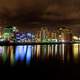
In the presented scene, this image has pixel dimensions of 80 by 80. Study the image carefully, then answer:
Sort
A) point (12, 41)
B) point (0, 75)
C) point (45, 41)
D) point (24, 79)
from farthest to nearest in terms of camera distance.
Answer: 1. point (45, 41)
2. point (12, 41)
3. point (0, 75)
4. point (24, 79)

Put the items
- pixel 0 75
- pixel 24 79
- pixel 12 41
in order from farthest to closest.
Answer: pixel 12 41 < pixel 0 75 < pixel 24 79

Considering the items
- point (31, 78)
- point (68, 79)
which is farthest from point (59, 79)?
point (31, 78)

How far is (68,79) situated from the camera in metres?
22.0

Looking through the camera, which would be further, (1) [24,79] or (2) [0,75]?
(2) [0,75]

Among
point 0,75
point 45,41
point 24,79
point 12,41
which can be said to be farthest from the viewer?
point 45,41

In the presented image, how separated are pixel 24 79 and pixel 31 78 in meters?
0.95

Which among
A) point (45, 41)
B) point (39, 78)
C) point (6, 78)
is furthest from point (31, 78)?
point (45, 41)

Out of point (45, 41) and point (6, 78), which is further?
point (45, 41)

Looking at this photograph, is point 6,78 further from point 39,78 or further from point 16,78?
point 39,78

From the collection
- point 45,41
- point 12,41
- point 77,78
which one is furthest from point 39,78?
point 45,41

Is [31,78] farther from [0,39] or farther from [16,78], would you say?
[0,39]

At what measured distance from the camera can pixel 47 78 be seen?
22.2m

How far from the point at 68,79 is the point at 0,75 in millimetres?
7336

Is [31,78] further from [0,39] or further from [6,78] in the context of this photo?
[0,39]
